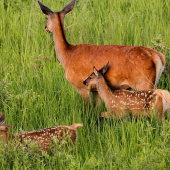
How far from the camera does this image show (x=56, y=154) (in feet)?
13.1

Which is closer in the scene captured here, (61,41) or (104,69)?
(104,69)

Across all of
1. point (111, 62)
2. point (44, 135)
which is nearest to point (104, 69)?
point (111, 62)

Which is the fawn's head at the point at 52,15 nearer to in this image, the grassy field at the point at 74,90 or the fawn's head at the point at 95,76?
the grassy field at the point at 74,90

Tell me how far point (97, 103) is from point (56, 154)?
2043 mm

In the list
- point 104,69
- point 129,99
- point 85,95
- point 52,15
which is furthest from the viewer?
point 52,15

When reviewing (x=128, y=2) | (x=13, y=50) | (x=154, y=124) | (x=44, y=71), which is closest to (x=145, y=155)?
(x=154, y=124)

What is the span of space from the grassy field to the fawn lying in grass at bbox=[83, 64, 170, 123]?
14 centimetres

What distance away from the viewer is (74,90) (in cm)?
596

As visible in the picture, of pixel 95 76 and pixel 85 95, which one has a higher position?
pixel 95 76

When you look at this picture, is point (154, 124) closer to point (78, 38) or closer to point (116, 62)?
point (116, 62)

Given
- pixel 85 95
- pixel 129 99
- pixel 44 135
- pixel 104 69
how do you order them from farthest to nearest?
1. pixel 85 95
2. pixel 104 69
3. pixel 129 99
4. pixel 44 135

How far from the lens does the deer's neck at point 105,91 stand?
5473 mm

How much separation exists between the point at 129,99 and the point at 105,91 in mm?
449

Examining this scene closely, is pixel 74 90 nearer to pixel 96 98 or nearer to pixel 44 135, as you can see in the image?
pixel 96 98
